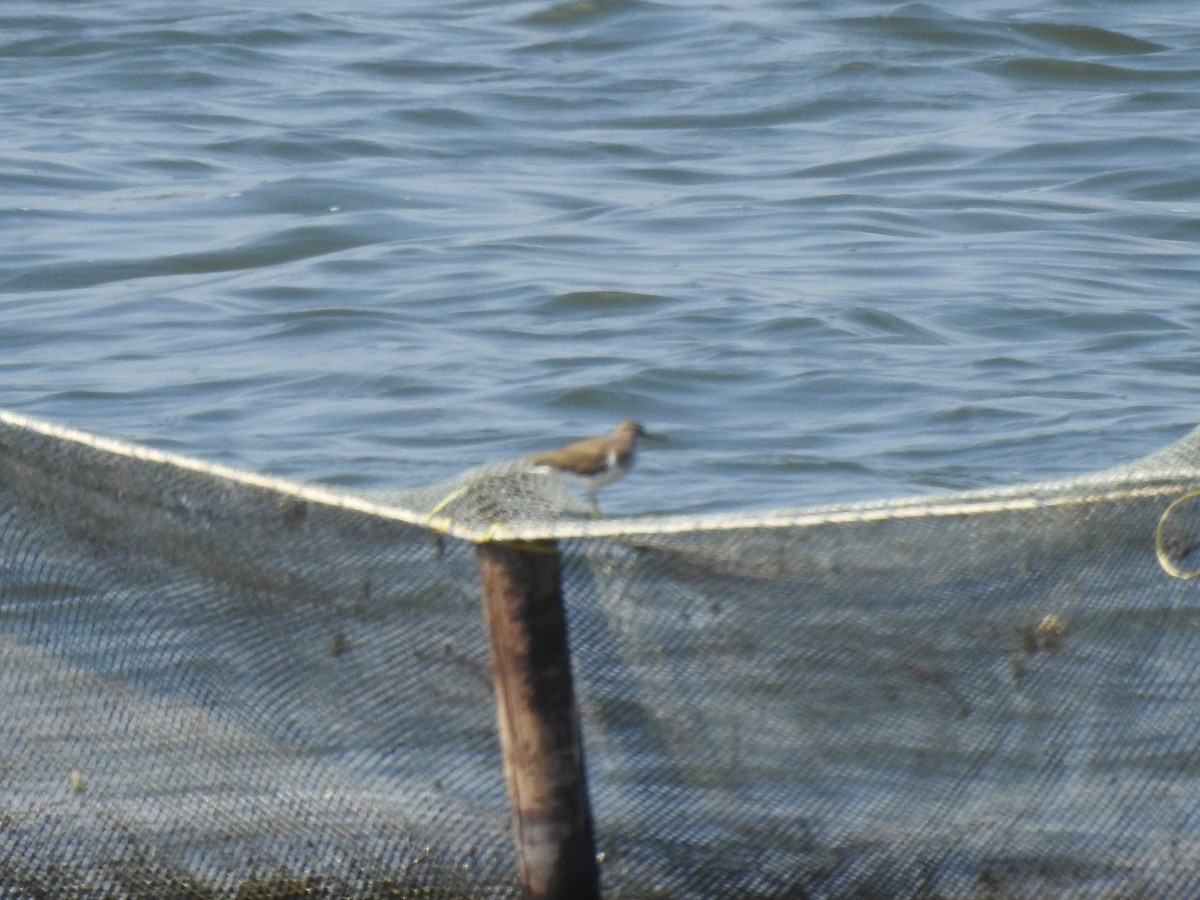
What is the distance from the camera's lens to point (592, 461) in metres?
5.66

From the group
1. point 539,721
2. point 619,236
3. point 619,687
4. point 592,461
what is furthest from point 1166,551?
point 619,236

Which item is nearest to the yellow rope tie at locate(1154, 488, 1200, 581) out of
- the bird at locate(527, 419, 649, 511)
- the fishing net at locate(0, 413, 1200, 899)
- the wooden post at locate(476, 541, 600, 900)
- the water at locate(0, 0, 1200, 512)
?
the fishing net at locate(0, 413, 1200, 899)

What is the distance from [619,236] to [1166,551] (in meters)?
10.5

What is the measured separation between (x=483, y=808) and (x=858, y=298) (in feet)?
28.1

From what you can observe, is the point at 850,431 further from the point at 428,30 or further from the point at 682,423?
the point at 428,30

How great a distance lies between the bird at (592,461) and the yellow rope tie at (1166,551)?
1564 millimetres

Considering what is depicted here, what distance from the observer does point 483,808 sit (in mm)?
4414

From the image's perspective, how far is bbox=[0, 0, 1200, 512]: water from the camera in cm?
1001

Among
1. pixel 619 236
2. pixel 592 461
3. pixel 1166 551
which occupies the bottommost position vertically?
pixel 619 236

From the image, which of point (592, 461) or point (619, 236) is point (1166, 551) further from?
point (619, 236)

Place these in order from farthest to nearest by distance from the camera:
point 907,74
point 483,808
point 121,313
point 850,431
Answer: point 907,74, point 121,313, point 850,431, point 483,808

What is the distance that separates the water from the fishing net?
162 inches

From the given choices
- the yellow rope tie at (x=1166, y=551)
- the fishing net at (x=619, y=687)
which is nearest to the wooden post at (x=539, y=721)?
the fishing net at (x=619, y=687)

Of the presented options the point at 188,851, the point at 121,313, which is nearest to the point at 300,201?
the point at 121,313
